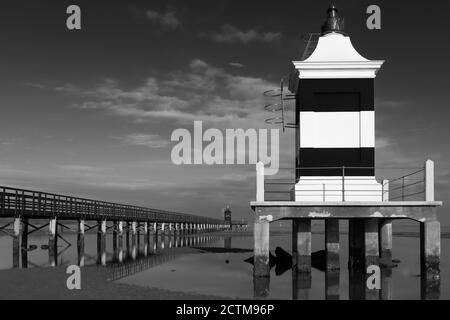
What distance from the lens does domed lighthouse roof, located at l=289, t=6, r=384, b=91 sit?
18719mm

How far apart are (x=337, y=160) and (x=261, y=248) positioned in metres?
4.34

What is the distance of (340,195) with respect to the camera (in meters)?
18.4

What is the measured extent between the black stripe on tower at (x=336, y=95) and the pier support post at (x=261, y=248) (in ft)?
15.4

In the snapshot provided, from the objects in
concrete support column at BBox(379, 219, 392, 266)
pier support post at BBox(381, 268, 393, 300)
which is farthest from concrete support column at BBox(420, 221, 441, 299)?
concrete support column at BBox(379, 219, 392, 266)

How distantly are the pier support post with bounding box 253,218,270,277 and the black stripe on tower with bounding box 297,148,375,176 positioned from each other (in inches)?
110

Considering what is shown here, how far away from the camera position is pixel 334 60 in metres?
19.4

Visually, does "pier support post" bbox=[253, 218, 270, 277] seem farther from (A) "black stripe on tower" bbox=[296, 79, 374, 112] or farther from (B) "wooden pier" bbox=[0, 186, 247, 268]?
(B) "wooden pier" bbox=[0, 186, 247, 268]

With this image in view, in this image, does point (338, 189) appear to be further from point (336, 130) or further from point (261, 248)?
point (261, 248)

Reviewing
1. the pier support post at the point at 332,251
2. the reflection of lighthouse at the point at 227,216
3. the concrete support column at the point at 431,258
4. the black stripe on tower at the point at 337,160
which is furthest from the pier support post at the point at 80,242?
the reflection of lighthouse at the point at 227,216

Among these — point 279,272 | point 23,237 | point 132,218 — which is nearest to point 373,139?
point 279,272

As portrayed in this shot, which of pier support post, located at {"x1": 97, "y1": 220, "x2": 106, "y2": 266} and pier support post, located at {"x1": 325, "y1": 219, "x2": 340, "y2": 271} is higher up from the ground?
pier support post, located at {"x1": 325, "y1": 219, "x2": 340, "y2": 271}

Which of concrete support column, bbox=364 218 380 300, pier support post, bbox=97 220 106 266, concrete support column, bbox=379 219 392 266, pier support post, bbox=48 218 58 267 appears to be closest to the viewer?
concrete support column, bbox=364 218 380 300
